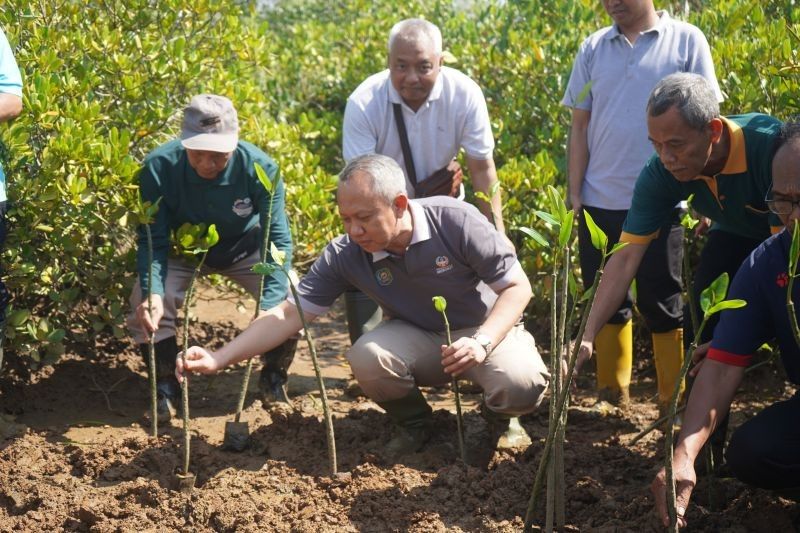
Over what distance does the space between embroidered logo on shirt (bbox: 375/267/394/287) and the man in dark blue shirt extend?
1265 millimetres

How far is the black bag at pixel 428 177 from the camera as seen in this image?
4531 mm

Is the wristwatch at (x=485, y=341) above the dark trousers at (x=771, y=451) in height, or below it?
above

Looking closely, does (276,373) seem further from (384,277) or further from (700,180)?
(700,180)

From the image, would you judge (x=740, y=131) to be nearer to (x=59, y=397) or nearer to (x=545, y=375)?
(x=545, y=375)

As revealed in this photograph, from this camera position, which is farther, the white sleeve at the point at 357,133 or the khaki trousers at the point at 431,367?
the white sleeve at the point at 357,133

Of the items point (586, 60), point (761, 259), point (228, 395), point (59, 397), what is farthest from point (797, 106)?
point (59, 397)

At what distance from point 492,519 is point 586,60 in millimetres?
2036

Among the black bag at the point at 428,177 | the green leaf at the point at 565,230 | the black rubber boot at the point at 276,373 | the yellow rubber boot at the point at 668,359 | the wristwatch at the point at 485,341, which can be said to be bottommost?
the black rubber boot at the point at 276,373

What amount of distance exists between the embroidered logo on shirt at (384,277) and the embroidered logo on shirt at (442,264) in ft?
0.62

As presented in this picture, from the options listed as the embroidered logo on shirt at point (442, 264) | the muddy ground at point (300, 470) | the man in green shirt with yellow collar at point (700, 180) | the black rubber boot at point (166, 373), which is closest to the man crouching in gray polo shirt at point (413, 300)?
the embroidered logo on shirt at point (442, 264)

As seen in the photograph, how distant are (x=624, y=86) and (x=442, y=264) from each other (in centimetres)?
114

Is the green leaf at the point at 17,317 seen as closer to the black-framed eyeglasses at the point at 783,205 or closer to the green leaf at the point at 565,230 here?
the green leaf at the point at 565,230

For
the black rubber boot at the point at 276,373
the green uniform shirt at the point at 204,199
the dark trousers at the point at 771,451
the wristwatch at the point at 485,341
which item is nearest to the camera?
the dark trousers at the point at 771,451

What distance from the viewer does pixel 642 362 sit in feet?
17.2
